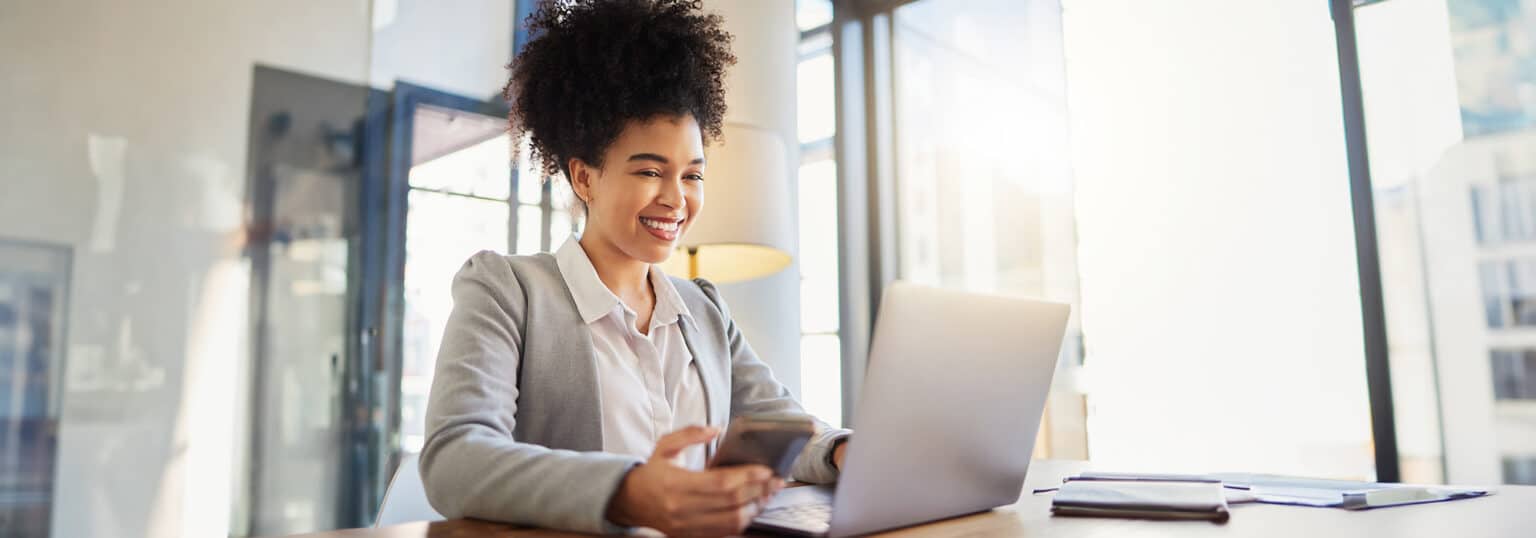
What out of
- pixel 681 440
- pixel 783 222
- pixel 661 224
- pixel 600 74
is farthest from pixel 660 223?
pixel 783 222

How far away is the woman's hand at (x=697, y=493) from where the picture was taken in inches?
28.1

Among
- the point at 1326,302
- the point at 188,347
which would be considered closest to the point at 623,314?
the point at 188,347

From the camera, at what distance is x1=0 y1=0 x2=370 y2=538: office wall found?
90.8 inches

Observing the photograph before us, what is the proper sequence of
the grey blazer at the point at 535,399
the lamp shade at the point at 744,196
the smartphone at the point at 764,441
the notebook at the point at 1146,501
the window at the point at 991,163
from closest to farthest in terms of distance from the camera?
1. the smartphone at the point at 764,441
2. the grey blazer at the point at 535,399
3. the notebook at the point at 1146,501
4. the lamp shade at the point at 744,196
5. the window at the point at 991,163

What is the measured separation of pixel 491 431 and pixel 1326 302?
281 cm

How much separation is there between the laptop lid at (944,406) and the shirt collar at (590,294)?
0.52 meters

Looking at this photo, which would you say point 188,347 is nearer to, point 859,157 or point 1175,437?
point 859,157

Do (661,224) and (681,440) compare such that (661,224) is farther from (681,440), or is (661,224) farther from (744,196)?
(744,196)

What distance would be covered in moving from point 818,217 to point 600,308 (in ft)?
9.61

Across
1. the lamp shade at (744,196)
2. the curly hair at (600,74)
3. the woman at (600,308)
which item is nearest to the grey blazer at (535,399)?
the woman at (600,308)

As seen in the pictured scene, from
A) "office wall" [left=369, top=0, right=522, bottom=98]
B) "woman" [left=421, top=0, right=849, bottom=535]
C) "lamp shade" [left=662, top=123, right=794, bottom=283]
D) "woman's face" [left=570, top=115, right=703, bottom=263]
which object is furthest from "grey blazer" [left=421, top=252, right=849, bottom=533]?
"office wall" [left=369, top=0, right=522, bottom=98]

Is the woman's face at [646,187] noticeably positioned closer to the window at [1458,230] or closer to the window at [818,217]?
the window at [1458,230]

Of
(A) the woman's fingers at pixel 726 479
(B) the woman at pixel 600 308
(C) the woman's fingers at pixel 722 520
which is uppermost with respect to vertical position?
(B) the woman at pixel 600 308

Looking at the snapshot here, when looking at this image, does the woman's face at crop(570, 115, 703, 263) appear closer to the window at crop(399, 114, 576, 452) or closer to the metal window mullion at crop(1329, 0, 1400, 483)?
the window at crop(399, 114, 576, 452)
